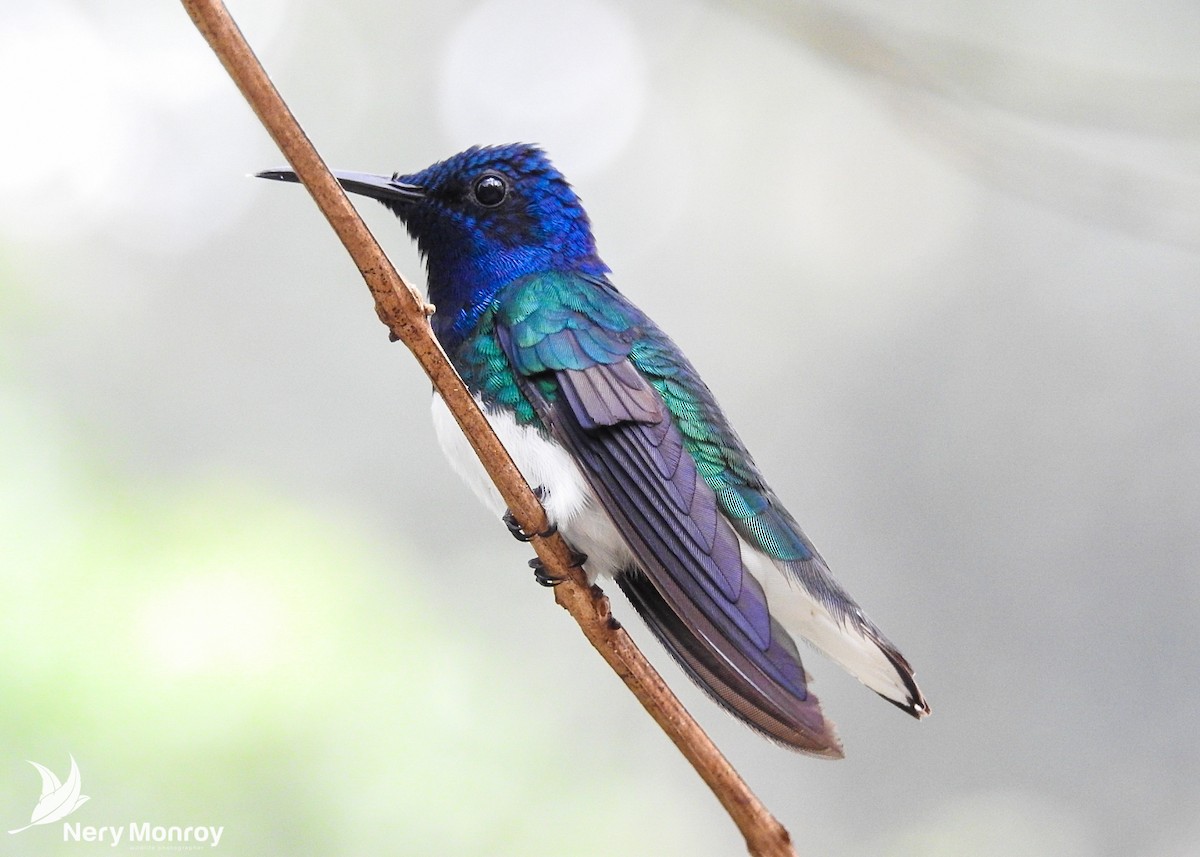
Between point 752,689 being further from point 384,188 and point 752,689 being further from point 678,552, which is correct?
point 384,188

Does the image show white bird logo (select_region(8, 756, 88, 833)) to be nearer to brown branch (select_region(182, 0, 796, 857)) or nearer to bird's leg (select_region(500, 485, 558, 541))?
bird's leg (select_region(500, 485, 558, 541))

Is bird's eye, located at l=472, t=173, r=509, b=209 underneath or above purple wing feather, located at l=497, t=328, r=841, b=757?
above

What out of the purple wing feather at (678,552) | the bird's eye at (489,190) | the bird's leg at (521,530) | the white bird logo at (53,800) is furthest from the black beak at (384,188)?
the white bird logo at (53,800)

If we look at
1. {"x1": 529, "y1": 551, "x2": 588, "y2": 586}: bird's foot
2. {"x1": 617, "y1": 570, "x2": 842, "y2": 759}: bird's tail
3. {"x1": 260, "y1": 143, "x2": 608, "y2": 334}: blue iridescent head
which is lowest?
{"x1": 617, "y1": 570, "x2": 842, "y2": 759}: bird's tail

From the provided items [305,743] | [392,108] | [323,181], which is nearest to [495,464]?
[323,181]

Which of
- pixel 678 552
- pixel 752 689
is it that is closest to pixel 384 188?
pixel 678 552

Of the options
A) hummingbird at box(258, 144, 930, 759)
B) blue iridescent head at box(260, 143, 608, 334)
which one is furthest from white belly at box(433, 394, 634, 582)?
blue iridescent head at box(260, 143, 608, 334)

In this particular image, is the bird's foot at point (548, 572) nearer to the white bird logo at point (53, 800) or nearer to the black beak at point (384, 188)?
the black beak at point (384, 188)

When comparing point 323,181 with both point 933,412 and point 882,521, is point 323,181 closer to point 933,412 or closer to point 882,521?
point 882,521
